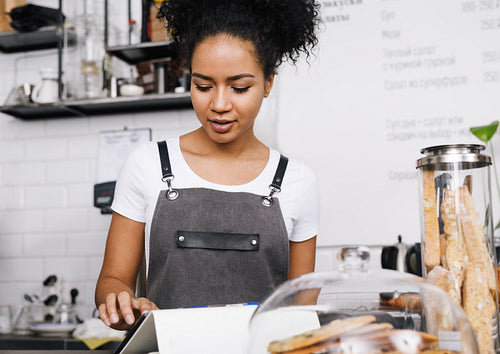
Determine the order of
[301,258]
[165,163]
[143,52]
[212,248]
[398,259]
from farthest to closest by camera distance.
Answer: [143,52] < [398,259] < [301,258] < [165,163] < [212,248]

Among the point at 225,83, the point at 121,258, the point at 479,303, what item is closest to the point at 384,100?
the point at 225,83

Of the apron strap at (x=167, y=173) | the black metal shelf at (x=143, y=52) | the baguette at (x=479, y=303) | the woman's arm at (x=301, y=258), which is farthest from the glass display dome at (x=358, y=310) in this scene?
the black metal shelf at (x=143, y=52)

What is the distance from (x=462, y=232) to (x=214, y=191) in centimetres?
75

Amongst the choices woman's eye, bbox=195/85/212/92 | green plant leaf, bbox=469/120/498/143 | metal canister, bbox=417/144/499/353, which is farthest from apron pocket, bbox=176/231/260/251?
green plant leaf, bbox=469/120/498/143

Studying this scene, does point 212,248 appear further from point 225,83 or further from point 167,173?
point 225,83

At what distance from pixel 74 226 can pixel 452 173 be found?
2320 millimetres

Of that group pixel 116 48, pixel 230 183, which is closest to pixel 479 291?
pixel 230 183

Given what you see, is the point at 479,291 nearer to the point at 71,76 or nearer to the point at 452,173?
the point at 452,173

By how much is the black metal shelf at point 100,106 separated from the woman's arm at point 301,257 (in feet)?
3.82

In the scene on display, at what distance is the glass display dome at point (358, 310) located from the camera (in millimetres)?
525

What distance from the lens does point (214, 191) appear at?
1.34 meters

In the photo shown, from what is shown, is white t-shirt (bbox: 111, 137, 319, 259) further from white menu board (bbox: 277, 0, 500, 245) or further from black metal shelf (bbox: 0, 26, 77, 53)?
black metal shelf (bbox: 0, 26, 77, 53)

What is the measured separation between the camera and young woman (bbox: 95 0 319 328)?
121cm

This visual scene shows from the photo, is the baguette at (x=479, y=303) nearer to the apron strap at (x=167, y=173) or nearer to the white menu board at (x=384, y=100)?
the apron strap at (x=167, y=173)
